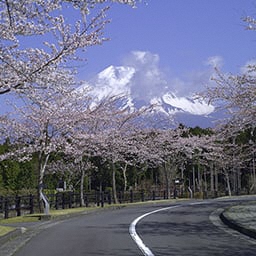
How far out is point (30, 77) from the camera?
40.1ft

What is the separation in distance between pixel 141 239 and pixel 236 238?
7.85ft

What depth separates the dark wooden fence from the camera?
76.3 ft

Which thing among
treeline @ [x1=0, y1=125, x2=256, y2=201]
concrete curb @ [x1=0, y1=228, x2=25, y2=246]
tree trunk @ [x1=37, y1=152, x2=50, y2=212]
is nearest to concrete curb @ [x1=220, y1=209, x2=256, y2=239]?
concrete curb @ [x1=0, y1=228, x2=25, y2=246]

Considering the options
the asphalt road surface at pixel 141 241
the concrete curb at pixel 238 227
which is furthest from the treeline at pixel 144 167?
the asphalt road surface at pixel 141 241

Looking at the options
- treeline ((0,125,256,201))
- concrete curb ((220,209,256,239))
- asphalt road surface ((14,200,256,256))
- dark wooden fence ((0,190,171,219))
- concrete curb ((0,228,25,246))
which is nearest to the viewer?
asphalt road surface ((14,200,256,256))

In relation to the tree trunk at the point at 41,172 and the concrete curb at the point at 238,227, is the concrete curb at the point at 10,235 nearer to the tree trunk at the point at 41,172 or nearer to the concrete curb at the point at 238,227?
the concrete curb at the point at 238,227

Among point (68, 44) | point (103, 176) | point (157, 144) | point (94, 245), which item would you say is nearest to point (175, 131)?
point (157, 144)

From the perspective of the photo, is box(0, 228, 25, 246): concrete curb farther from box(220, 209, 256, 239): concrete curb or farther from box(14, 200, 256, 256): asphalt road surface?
box(220, 209, 256, 239): concrete curb

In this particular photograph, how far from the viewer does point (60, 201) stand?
28406mm

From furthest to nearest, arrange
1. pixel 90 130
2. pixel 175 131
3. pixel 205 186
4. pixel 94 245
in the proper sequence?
pixel 205 186 → pixel 175 131 → pixel 90 130 → pixel 94 245

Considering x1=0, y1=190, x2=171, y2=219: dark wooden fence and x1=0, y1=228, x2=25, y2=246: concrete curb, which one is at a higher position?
x1=0, y1=190, x2=171, y2=219: dark wooden fence

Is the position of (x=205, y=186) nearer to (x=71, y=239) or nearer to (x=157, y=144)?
(x=157, y=144)

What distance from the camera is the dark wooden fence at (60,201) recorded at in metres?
23.2

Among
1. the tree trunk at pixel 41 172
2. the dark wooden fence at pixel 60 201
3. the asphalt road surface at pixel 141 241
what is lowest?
the asphalt road surface at pixel 141 241
